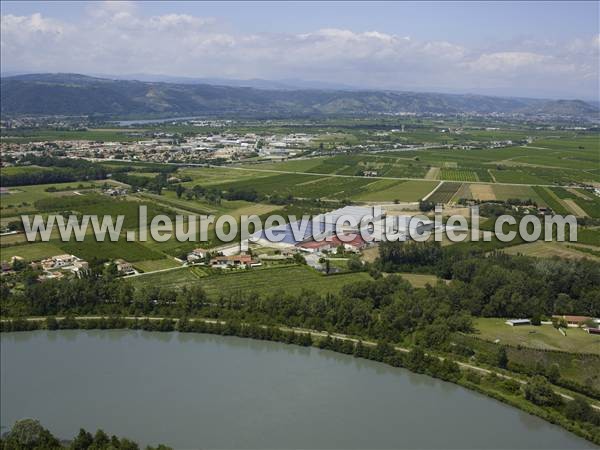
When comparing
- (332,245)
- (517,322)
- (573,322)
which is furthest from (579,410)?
(332,245)

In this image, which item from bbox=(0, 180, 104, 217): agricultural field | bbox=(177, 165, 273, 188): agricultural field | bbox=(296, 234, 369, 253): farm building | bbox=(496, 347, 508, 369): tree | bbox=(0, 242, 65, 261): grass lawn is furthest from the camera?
bbox=(177, 165, 273, 188): agricultural field

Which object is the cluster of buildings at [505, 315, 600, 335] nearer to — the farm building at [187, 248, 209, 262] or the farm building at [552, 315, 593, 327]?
the farm building at [552, 315, 593, 327]

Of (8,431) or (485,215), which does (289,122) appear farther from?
(8,431)

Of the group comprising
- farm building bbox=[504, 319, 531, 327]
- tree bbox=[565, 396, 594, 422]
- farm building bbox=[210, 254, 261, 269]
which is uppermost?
farm building bbox=[210, 254, 261, 269]

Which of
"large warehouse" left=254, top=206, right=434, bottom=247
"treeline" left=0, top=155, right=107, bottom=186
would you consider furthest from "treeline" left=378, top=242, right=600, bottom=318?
"treeline" left=0, top=155, right=107, bottom=186

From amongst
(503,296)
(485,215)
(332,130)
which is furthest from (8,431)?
(332,130)

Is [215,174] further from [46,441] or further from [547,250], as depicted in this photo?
[46,441]
